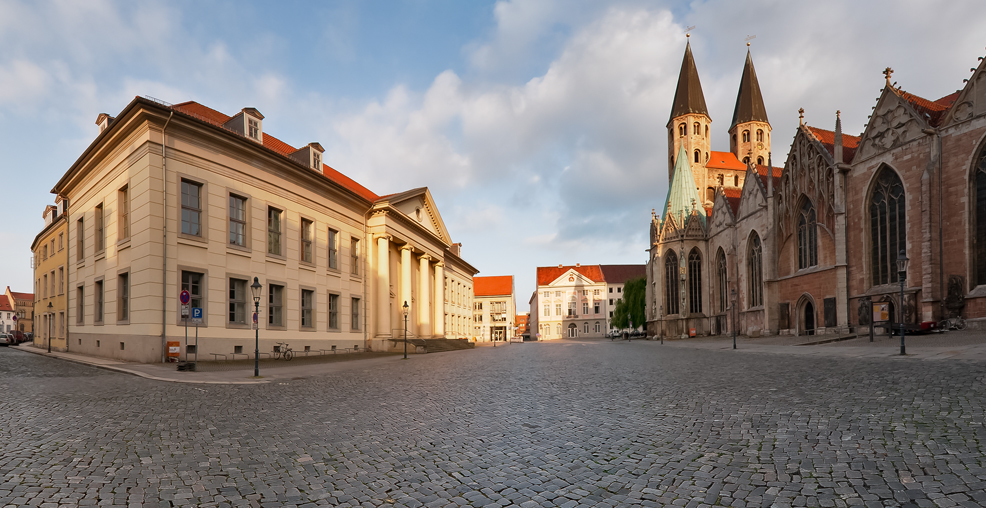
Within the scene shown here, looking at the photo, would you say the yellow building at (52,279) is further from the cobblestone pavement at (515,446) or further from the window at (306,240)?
the cobblestone pavement at (515,446)

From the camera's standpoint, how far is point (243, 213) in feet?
84.6

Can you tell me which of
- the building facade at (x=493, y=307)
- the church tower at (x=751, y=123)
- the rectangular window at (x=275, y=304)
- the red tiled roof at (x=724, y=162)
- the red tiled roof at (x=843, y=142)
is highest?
the church tower at (x=751, y=123)

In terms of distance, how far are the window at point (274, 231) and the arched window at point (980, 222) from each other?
34.5 metres

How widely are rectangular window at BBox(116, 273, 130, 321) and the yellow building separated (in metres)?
9.22

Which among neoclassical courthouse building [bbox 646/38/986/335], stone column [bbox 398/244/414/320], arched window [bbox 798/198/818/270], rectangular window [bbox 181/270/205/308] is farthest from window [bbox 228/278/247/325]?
arched window [bbox 798/198/818/270]

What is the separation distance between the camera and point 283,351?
26.8 metres

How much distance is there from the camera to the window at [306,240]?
30.5 metres

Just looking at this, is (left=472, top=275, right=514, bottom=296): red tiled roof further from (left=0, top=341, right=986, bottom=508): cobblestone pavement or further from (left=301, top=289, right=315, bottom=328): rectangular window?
(left=0, top=341, right=986, bottom=508): cobblestone pavement

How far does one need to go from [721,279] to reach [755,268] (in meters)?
9.20

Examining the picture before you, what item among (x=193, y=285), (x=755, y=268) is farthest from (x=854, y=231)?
(x=193, y=285)

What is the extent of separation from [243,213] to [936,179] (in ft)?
114

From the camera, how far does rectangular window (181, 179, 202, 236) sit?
74.4 feet

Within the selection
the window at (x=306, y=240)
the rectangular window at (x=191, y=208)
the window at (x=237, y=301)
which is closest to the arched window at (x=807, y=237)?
the window at (x=306, y=240)

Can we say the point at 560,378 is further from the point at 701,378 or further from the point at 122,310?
the point at 122,310
